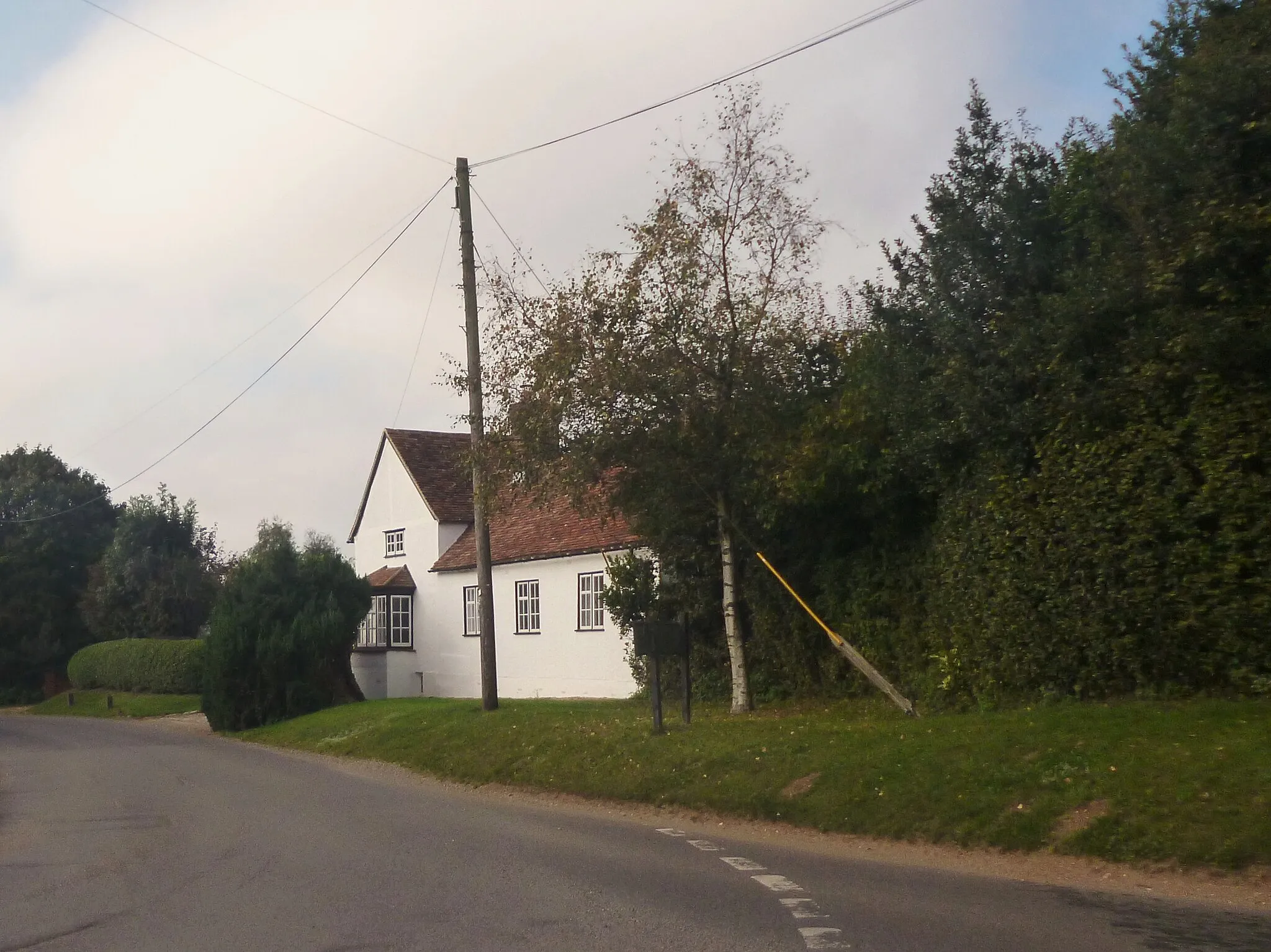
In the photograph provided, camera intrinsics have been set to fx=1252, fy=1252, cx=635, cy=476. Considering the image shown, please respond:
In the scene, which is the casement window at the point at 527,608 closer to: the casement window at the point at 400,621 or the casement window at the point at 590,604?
the casement window at the point at 590,604

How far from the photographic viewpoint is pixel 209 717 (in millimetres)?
30875

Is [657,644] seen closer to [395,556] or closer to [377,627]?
[377,627]

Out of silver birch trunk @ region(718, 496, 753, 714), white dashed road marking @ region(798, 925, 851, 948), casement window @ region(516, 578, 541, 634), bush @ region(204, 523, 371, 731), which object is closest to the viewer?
white dashed road marking @ region(798, 925, 851, 948)

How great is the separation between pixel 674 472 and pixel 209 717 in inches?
684

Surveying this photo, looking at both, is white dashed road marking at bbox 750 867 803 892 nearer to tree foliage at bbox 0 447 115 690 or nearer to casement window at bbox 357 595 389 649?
casement window at bbox 357 595 389 649

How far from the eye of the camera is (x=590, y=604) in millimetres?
28766

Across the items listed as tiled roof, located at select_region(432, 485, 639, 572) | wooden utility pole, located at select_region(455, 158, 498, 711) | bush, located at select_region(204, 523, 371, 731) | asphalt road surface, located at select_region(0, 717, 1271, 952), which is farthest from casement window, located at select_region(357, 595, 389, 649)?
asphalt road surface, located at select_region(0, 717, 1271, 952)

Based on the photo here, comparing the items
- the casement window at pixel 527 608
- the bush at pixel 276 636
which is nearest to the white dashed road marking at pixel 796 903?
the casement window at pixel 527 608

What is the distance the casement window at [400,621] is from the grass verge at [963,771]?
60.4 ft

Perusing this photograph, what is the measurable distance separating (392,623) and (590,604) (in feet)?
35.8

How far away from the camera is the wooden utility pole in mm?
21234

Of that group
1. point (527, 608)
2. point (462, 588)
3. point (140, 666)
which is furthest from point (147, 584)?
point (527, 608)

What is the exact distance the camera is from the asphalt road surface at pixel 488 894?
24.2 feet

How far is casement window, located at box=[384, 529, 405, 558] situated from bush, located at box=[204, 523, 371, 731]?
683 centimetres
